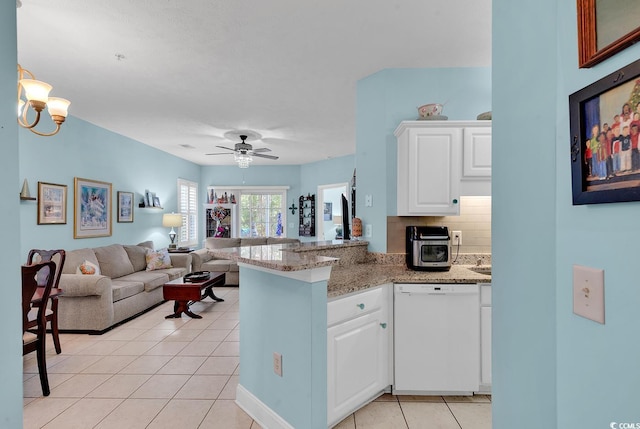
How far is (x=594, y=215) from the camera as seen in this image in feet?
2.07

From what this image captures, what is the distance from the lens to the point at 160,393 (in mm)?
2287

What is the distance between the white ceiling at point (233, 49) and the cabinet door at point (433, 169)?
76 centimetres

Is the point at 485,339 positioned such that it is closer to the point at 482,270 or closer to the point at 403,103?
the point at 482,270

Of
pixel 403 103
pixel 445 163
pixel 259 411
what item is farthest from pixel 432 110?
pixel 259 411

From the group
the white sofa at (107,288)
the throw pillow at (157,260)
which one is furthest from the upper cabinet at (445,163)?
the throw pillow at (157,260)

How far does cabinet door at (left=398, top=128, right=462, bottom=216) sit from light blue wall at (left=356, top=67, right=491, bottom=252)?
0.32 m

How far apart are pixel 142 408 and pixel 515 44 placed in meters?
2.92

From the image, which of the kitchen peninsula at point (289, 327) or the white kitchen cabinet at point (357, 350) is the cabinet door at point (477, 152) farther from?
the white kitchen cabinet at point (357, 350)

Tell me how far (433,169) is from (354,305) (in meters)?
1.31

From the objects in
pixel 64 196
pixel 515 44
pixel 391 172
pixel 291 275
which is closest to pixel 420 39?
pixel 391 172

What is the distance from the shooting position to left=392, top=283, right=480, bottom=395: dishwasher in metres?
2.14

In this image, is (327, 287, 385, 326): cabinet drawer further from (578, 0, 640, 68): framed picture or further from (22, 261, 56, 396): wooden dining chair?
(22, 261, 56, 396): wooden dining chair

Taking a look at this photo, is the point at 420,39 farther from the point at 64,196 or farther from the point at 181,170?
the point at 181,170

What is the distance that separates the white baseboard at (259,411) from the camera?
5.95 feet
